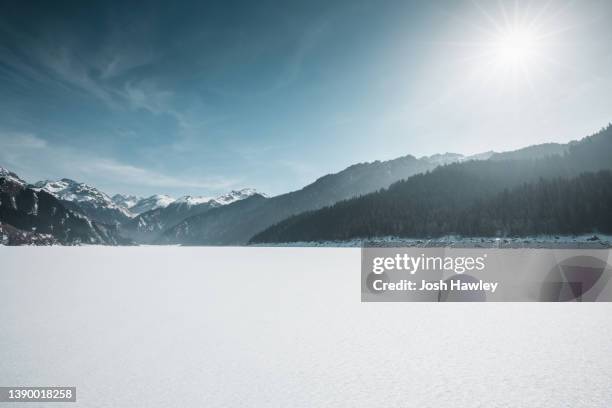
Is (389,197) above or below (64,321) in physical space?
above

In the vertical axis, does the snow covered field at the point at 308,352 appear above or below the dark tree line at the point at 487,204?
below

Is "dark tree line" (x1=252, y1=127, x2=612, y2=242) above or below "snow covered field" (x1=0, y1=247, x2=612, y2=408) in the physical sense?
above

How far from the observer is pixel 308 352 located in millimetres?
7566

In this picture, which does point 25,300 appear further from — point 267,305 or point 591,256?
point 591,256

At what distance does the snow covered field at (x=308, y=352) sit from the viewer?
5.40 metres

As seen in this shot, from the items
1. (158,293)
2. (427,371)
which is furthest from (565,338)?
(158,293)

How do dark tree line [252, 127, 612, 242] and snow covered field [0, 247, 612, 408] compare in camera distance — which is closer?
snow covered field [0, 247, 612, 408]

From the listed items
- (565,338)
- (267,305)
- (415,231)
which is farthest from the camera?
(415,231)

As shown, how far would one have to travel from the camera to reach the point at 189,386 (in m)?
5.79

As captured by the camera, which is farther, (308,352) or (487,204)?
(487,204)

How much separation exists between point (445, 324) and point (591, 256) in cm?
1042

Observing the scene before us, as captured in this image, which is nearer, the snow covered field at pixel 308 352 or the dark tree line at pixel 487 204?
the snow covered field at pixel 308 352

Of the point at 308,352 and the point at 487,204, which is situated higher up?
the point at 487,204

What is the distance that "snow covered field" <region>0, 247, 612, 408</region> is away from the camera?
5.40m
